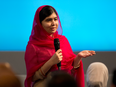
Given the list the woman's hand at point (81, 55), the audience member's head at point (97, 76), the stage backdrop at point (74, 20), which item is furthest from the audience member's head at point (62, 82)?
the stage backdrop at point (74, 20)

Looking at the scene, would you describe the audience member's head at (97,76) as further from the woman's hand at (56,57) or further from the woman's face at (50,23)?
the woman's face at (50,23)

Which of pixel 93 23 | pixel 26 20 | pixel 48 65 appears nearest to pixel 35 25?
pixel 48 65

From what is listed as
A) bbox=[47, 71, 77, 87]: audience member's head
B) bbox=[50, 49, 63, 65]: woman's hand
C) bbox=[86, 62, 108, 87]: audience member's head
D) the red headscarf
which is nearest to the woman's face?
the red headscarf

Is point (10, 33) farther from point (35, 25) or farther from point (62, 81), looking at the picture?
point (62, 81)

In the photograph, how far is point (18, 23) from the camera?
2.90 meters

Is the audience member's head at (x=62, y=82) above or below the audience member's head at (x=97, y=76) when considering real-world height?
above

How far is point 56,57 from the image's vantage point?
1621 millimetres

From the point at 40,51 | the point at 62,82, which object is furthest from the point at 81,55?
the point at 62,82

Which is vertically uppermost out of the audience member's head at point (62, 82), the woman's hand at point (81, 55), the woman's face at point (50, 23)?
the woman's face at point (50, 23)

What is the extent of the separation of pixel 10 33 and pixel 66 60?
1.32 meters

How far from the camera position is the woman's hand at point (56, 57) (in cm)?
162

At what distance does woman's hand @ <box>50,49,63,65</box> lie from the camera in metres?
1.62

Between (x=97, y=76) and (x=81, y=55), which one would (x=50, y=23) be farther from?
(x=97, y=76)

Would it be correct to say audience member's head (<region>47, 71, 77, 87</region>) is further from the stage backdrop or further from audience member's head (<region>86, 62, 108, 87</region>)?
the stage backdrop
